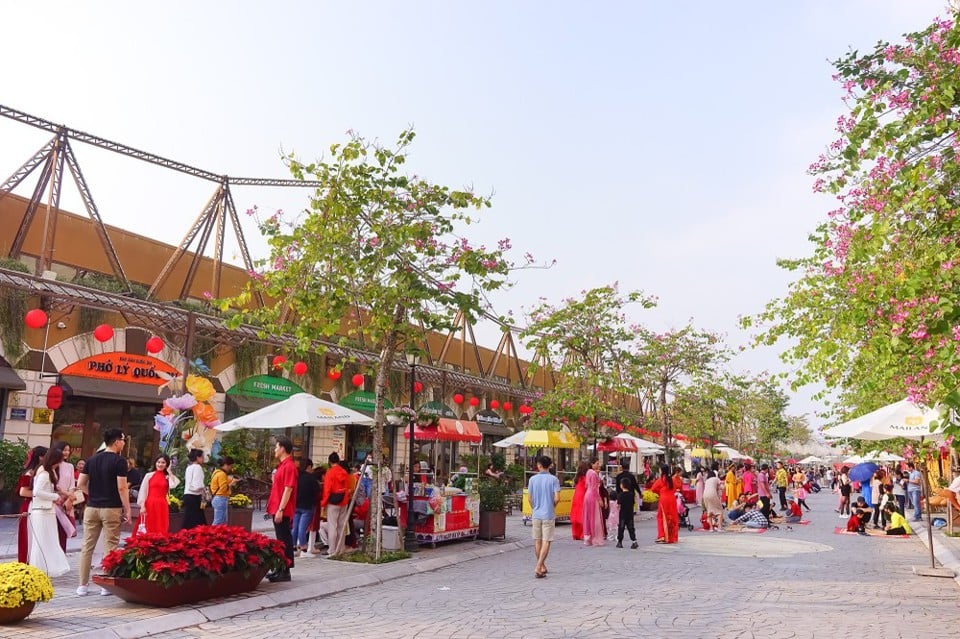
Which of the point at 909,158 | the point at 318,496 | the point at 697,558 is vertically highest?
the point at 909,158

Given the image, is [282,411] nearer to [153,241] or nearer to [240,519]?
[240,519]

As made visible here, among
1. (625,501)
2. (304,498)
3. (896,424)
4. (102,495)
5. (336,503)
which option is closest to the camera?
(102,495)

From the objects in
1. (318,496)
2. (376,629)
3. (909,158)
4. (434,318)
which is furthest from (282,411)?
(909,158)

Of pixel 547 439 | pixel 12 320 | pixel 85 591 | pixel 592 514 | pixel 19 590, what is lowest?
pixel 85 591

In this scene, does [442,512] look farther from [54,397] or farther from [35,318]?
[54,397]

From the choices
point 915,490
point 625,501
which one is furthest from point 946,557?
point 915,490

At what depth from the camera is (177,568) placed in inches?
323

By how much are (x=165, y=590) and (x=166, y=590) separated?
1 centimetres

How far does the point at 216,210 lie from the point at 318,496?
45.0 ft

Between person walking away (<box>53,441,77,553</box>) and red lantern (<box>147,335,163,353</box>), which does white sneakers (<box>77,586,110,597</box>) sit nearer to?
person walking away (<box>53,441,77,553</box>)

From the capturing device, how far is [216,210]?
2416cm

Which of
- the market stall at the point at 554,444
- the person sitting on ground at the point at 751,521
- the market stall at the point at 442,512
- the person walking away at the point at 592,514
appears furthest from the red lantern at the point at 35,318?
the person sitting on ground at the point at 751,521

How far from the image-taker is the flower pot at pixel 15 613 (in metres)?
7.07

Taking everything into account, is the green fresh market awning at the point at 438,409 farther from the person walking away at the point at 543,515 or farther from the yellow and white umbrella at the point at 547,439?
the person walking away at the point at 543,515
